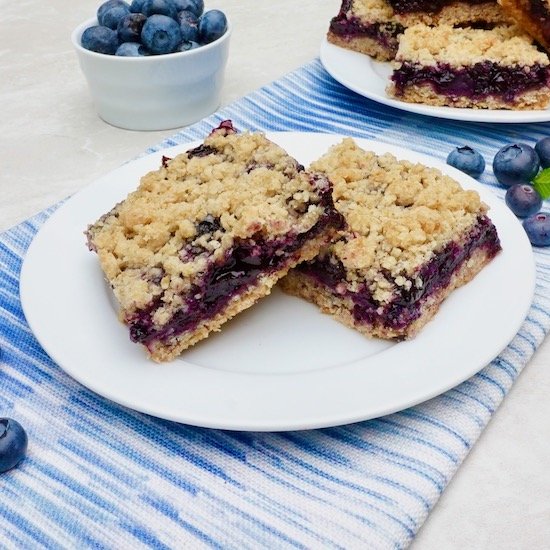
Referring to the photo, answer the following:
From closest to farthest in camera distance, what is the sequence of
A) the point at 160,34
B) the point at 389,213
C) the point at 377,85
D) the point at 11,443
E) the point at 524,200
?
the point at 11,443 < the point at 389,213 < the point at 524,200 < the point at 160,34 < the point at 377,85

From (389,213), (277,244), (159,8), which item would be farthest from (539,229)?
(159,8)

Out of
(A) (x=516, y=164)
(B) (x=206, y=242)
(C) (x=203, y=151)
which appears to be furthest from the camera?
(A) (x=516, y=164)

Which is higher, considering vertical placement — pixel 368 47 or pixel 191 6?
pixel 191 6

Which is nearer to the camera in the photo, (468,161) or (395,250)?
(395,250)

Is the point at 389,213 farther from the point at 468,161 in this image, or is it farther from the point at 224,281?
the point at 468,161

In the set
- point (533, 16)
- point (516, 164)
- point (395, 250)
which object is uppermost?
point (533, 16)

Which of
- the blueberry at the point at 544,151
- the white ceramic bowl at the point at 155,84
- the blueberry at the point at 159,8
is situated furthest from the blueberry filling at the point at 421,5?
the blueberry at the point at 159,8
